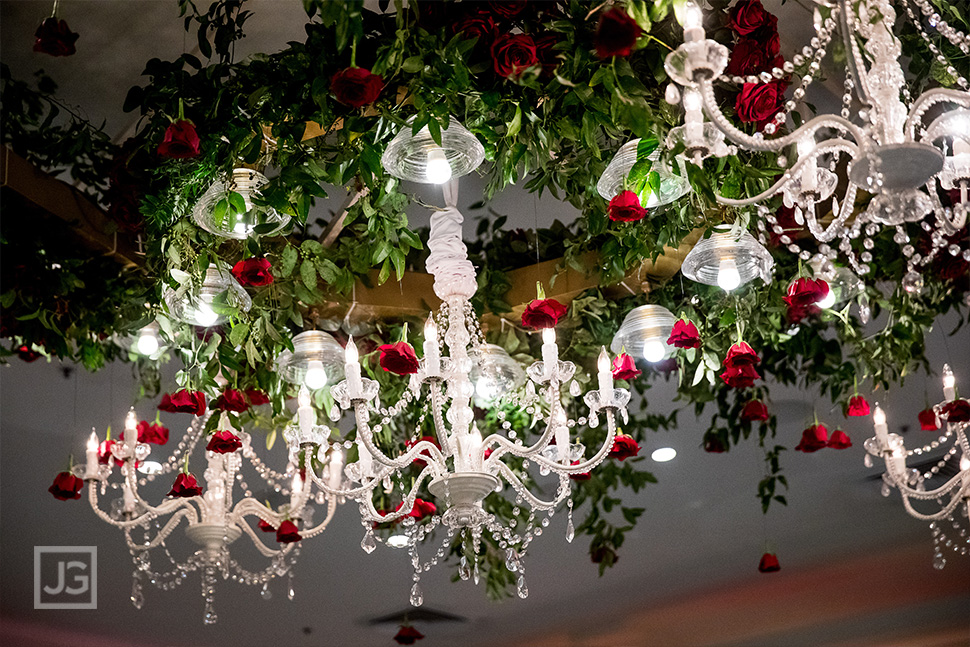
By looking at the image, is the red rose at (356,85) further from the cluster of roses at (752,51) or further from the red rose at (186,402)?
the red rose at (186,402)

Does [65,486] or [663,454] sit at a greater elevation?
[663,454]

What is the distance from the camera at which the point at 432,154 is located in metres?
2.97

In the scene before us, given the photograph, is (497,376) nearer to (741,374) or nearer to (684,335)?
(684,335)

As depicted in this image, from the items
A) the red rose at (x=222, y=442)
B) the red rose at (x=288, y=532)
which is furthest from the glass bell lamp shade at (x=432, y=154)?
the red rose at (x=288, y=532)

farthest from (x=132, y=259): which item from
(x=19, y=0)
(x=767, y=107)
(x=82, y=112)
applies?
(x=767, y=107)

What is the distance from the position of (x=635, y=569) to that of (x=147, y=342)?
403cm

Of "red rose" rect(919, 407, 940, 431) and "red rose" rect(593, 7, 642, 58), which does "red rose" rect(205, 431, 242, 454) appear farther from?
"red rose" rect(919, 407, 940, 431)

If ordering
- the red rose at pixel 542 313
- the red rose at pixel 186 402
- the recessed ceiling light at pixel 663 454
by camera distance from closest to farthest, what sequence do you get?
the red rose at pixel 542 313, the red rose at pixel 186 402, the recessed ceiling light at pixel 663 454

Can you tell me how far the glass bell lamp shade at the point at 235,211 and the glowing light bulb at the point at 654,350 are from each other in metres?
1.32

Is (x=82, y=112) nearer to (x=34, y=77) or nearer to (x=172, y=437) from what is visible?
(x=34, y=77)

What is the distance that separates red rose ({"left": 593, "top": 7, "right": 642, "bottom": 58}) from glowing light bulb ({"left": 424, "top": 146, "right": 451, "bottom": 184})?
0.92 metres

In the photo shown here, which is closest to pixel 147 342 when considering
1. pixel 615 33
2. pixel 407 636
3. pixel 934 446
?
pixel 615 33

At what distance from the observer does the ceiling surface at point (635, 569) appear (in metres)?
6.50

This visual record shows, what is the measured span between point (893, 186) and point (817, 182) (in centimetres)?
22
